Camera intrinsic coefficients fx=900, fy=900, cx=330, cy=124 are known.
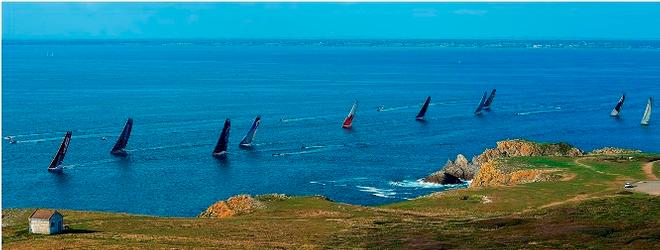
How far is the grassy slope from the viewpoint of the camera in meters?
54.1

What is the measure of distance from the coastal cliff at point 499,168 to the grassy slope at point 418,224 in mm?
8321

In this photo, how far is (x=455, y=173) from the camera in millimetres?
107750

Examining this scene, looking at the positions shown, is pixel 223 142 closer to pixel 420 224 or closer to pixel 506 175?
pixel 506 175

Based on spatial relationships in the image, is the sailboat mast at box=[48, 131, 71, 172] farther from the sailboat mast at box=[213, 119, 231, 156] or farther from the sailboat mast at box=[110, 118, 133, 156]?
the sailboat mast at box=[213, 119, 231, 156]

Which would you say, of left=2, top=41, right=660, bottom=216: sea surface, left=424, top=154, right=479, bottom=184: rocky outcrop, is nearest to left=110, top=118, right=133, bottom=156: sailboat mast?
left=2, top=41, right=660, bottom=216: sea surface

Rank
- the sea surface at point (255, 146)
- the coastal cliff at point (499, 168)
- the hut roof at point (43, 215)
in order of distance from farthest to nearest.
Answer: the sea surface at point (255, 146), the coastal cliff at point (499, 168), the hut roof at point (43, 215)

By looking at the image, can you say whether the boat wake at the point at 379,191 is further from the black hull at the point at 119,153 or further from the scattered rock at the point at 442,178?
the black hull at the point at 119,153

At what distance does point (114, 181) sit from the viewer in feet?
351

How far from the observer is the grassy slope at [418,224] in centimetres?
5406

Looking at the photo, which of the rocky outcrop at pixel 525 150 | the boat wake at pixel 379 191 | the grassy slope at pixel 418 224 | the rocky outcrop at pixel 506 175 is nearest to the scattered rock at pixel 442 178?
the rocky outcrop at pixel 525 150

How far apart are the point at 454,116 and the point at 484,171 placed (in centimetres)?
8714

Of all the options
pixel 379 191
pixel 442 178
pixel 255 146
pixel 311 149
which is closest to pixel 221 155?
pixel 255 146

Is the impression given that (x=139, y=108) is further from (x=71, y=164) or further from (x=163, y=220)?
(x=163, y=220)

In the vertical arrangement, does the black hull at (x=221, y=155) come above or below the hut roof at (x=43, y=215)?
below
